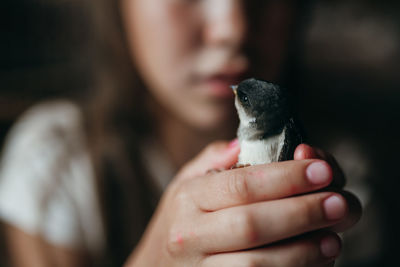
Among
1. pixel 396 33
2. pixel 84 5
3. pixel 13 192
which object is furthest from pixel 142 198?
pixel 396 33

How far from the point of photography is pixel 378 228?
1333 millimetres

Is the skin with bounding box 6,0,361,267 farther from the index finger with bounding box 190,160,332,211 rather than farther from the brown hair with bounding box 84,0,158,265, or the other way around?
the brown hair with bounding box 84,0,158,265

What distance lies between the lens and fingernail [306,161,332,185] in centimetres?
39

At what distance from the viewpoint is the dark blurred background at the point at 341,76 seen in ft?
4.68

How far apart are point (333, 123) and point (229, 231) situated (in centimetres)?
120

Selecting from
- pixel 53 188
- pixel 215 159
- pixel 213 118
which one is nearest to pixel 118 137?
pixel 53 188

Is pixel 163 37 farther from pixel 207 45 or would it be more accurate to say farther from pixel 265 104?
pixel 265 104

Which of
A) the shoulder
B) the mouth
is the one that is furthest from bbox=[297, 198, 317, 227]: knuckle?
the shoulder

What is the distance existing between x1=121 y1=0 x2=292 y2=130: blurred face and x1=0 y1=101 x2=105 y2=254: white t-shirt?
1.38 ft

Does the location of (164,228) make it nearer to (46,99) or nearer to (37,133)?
(37,133)

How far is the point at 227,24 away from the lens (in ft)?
2.51

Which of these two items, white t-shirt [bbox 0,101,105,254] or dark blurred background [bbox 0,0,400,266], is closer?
white t-shirt [bbox 0,101,105,254]

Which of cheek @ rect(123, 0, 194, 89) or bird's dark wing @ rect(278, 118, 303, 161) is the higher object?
cheek @ rect(123, 0, 194, 89)

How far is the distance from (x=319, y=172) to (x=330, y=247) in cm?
9
